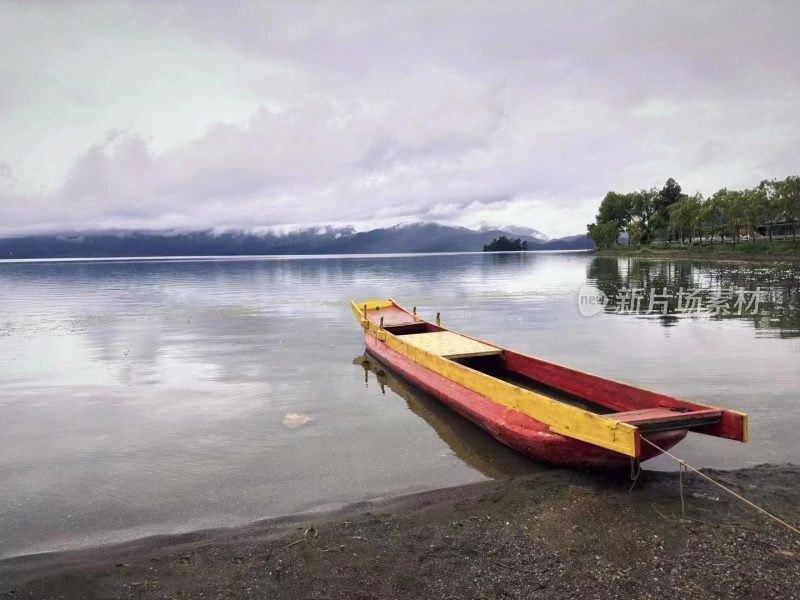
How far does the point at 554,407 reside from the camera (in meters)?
7.98

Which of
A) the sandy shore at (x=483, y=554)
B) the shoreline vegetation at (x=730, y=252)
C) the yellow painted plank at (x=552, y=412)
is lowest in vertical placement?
the sandy shore at (x=483, y=554)

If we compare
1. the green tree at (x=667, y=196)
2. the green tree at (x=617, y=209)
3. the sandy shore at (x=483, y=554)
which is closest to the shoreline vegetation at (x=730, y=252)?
the green tree at (x=667, y=196)

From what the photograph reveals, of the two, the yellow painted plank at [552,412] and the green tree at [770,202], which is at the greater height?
the green tree at [770,202]

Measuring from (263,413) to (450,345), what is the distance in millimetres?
5220

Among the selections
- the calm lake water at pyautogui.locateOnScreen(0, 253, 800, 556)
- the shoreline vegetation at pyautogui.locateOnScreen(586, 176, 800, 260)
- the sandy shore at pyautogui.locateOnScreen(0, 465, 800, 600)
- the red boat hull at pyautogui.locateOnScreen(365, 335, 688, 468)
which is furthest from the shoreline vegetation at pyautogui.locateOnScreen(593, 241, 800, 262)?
the sandy shore at pyautogui.locateOnScreen(0, 465, 800, 600)

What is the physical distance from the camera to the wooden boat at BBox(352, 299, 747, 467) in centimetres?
724

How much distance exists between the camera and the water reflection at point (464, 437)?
8828 millimetres

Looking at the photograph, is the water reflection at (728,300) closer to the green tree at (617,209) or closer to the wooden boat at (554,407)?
the wooden boat at (554,407)

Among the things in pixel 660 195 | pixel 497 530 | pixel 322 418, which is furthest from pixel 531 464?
pixel 660 195

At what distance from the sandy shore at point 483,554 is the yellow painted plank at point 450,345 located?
5.88 meters

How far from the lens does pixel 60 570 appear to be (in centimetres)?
599

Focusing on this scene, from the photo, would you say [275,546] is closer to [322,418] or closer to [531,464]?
[531,464]

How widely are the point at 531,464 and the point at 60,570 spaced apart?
6.68 m

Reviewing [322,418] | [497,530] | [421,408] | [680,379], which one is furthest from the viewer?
[680,379]
